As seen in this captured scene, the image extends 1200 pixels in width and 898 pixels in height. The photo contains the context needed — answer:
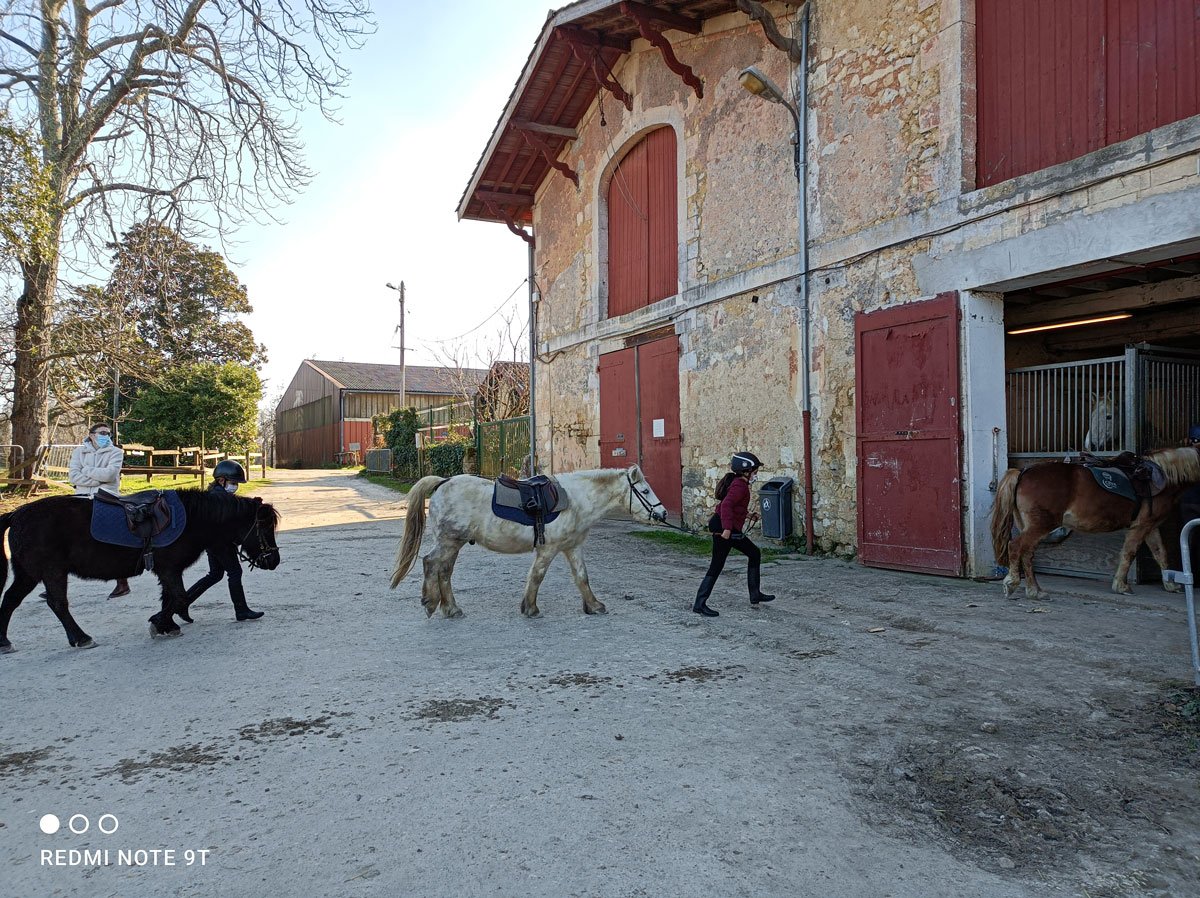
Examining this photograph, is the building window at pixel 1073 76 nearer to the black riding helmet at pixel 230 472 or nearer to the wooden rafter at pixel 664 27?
the wooden rafter at pixel 664 27

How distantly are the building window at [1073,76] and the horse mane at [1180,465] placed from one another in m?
2.71

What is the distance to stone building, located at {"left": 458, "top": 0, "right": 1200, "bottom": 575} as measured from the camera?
6.10 metres

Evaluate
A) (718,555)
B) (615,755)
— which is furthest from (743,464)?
(615,755)

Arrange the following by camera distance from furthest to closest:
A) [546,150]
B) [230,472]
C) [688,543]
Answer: [546,150]
[688,543]
[230,472]

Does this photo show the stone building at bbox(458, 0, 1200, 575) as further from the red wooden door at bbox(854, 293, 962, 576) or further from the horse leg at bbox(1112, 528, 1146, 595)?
the horse leg at bbox(1112, 528, 1146, 595)

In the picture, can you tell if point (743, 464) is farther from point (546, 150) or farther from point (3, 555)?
point (546, 150)

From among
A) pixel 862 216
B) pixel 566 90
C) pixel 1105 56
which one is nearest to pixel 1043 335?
pixel 862 216

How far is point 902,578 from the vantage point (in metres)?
7.30

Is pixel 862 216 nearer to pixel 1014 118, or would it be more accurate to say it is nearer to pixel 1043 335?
pixel 1014 118

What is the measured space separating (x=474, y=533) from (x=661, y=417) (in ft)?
20.4

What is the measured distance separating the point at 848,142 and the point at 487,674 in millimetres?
7098

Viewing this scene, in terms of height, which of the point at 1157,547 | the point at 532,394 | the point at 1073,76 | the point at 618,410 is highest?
the point at 1073,76

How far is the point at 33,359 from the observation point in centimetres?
1342

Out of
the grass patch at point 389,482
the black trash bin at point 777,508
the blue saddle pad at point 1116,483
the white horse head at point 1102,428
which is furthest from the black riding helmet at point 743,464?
the grass patch at point 389,482
